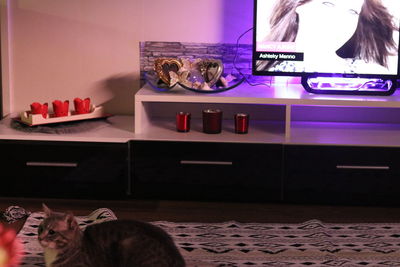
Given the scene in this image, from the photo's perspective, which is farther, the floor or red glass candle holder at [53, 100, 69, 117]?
red glass candle holder at [53, 100, 69, 117]

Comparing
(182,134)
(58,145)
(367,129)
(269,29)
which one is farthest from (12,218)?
(367,129)

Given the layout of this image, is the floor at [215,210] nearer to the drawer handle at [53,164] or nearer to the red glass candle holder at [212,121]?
the drawer handle at [53,164]

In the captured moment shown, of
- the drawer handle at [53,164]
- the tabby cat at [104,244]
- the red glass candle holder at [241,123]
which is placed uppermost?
the red glass candle holder at [241,123]

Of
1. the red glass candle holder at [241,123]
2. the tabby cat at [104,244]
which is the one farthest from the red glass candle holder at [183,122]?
the tabby cat at [104,244]

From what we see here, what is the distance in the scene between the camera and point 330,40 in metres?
3.79

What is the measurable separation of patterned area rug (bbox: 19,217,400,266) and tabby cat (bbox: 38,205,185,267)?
0.43 meters

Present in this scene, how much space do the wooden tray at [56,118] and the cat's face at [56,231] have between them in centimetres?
141

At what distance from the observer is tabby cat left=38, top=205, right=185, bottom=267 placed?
237cm

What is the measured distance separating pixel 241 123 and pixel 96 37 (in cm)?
97

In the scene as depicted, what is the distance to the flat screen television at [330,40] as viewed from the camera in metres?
3.76

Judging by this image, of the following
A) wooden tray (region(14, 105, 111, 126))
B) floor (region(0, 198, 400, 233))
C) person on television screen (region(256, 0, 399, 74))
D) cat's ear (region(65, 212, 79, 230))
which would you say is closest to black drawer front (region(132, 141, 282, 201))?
floor (region(0, 198, 400, 233))

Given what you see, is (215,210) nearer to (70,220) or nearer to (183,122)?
(183,122)

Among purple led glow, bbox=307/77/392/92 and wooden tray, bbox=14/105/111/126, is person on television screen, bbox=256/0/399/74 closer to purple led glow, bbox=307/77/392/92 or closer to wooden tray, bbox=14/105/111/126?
purple led glow, bbox=307/77/392/92

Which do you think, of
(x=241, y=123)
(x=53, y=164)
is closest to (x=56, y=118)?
(x=53, y=164)
